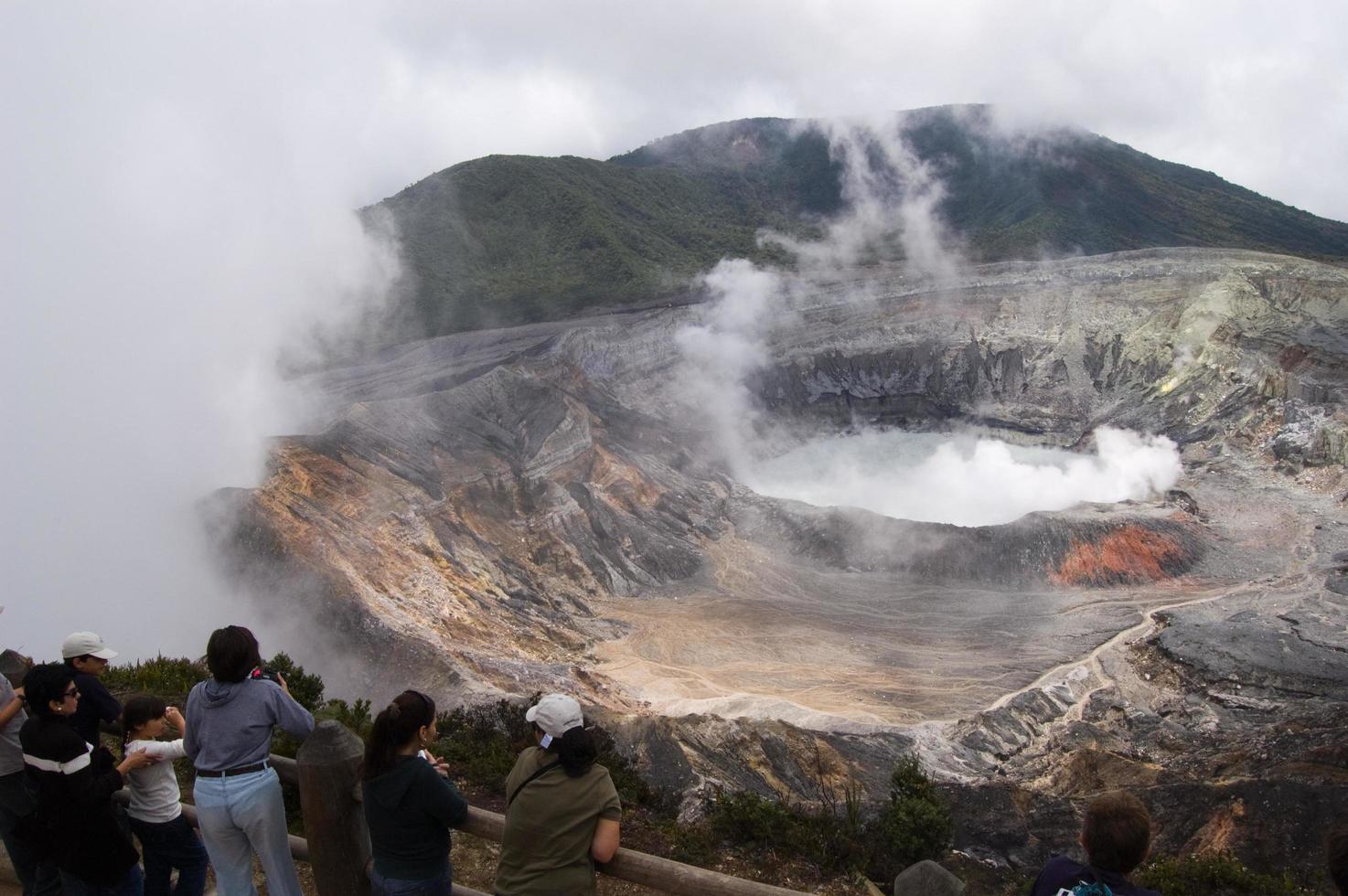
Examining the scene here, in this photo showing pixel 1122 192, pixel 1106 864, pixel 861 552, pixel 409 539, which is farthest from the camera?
pixel 1122 192

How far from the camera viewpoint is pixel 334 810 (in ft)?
17.6

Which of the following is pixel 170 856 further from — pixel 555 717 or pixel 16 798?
pixel 555 717

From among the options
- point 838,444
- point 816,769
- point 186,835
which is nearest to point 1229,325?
point 838,444

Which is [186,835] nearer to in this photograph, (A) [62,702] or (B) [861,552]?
(A) [62,702]

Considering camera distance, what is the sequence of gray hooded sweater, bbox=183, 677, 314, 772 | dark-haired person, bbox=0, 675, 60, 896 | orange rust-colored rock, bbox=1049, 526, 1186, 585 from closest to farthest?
1. gray hooded sweater, bbox=183, 677, 314, 772
2. dark-haired person, bbox=0, 675, 60, 896
3. orange rust-colored rock, bbox=1049, 526, 1186, 585

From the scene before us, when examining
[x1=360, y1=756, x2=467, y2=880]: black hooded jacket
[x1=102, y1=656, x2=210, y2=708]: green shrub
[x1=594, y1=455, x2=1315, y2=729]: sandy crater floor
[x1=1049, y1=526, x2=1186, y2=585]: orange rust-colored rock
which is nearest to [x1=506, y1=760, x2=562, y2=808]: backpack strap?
[x1=360, y1=756, x2=467, y2=880]: black hooded jacket

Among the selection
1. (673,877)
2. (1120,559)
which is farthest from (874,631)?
(673,877)

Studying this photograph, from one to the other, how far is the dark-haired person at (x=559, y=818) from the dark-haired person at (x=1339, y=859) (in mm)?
3130

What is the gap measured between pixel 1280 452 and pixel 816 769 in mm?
25953

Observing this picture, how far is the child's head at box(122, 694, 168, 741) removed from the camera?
18.5 feet

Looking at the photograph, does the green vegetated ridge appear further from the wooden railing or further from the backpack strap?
the backpack strap

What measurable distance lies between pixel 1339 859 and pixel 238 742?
5.58 m

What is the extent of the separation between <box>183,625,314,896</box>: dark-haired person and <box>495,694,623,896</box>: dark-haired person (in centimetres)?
158

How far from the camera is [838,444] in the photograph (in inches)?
1767
